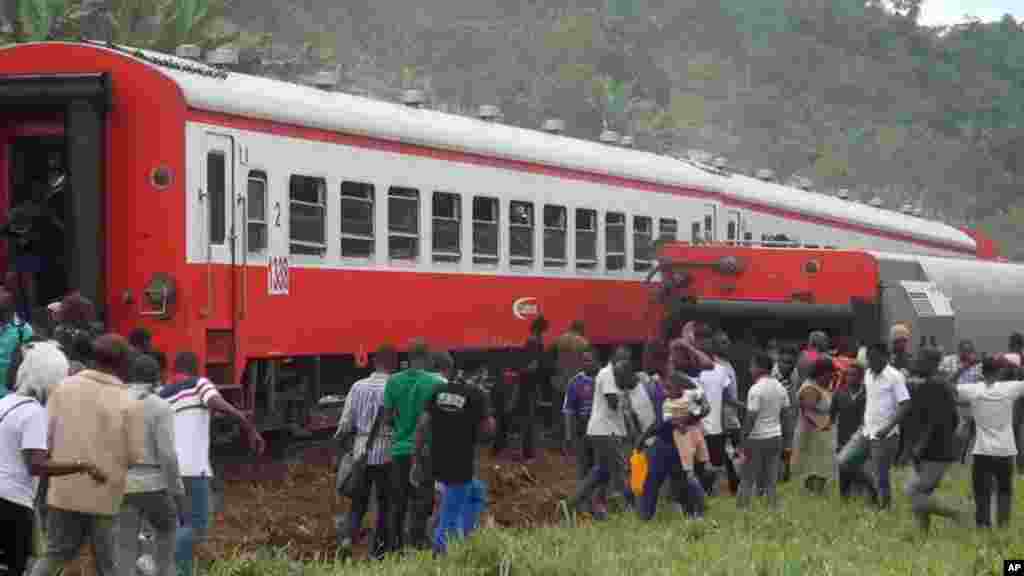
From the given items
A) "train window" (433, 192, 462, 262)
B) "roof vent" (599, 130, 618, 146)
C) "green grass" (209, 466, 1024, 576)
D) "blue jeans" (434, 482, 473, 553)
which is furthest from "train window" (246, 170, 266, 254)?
"roof vent" (599, 130, 618, 146)

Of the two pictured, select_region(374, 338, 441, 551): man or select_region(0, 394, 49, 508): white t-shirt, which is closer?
select_region(0, 394, 49, 508): white t-shirt

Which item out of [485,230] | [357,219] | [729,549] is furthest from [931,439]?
[485,230]

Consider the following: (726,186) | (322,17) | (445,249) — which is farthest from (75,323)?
(322,17)

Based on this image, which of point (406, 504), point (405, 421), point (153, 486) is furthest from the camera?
point (406, 504)

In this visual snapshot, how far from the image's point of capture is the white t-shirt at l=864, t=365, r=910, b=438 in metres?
15.4

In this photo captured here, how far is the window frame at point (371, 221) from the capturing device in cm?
1750

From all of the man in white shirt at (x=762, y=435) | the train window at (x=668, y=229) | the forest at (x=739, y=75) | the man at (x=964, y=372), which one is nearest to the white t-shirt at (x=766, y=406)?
the man in white shirt at (x=762, y=435)

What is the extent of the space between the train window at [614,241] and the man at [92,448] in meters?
14.4

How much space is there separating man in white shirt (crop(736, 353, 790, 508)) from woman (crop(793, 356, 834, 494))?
30.0 inches

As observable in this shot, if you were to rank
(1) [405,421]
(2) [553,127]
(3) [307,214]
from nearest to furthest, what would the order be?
(1) [405,421]
(3) [307,214]
(2) [553,127]

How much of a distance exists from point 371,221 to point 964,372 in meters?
5.86

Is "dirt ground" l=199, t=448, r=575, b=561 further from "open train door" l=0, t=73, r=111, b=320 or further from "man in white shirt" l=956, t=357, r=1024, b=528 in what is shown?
"man in white shirt" l=956, t=357, r=1024, b=528

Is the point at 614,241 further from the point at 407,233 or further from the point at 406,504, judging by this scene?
the point at 406,504

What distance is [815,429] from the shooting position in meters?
16.4
